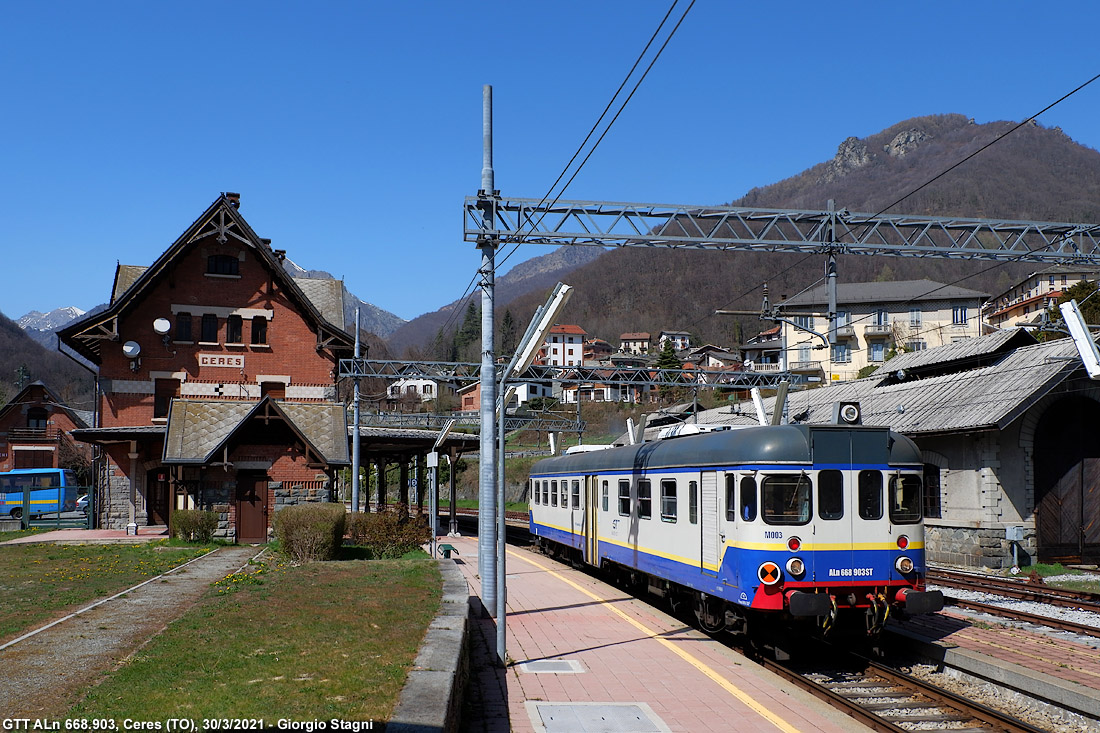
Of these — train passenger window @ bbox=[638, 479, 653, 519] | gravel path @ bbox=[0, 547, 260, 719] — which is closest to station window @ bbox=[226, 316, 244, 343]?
gravel path @ bbox=[0, 547, 260, 719]

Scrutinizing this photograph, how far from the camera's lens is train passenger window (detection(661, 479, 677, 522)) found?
13.6 m

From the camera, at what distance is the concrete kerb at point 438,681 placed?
20.3ft

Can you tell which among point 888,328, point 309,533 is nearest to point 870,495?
point 309,533

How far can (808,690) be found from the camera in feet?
33.1

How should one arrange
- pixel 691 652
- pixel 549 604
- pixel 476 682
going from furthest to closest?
pixel 549 604 < pixel 691 652 < pixel 476 682

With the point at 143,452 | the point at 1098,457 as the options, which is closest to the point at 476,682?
the point at 1098,457

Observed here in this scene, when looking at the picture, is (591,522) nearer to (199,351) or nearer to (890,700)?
(890,700)

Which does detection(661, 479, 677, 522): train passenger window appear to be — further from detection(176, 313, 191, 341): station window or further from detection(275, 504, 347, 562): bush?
detection(176, 313, 191, 341): station window

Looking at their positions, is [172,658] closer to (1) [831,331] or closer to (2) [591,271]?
(1) [831,331]

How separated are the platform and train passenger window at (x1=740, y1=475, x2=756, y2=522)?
1.83 metres

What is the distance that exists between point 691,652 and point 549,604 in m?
4.22

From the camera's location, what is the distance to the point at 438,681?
7469 millimetres

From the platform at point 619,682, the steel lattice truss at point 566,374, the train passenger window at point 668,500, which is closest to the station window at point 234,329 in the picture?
the steel lattice truss at point 566,374

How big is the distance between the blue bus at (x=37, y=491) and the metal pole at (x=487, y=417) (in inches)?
1691
